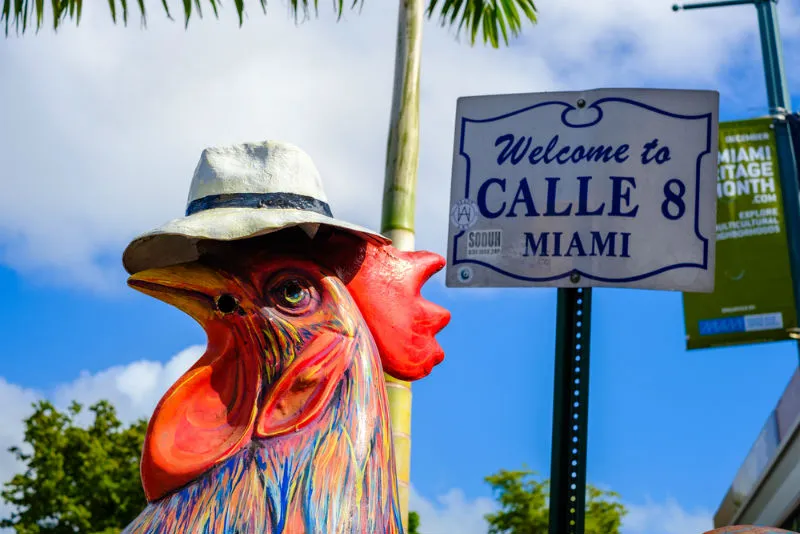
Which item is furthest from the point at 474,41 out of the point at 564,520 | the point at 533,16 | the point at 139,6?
the point at 564,520

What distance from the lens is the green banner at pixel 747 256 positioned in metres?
8.72

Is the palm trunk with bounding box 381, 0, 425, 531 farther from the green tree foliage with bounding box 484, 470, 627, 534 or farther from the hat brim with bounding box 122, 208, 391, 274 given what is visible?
the green tree foliage with bounding box 484, 470, 627, 534

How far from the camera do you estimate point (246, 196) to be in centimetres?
219

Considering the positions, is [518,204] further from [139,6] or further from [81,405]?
[81,405]

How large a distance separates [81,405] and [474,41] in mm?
15175

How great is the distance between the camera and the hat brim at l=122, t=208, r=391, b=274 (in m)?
2.04

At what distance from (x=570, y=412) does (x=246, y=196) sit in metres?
1.25

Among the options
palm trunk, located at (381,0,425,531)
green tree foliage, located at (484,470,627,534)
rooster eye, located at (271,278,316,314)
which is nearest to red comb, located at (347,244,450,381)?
rooster eye, located at (271,278,316,314)

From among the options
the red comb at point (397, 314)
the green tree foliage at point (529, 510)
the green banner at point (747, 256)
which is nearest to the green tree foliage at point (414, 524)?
the green tree foliage at point (529, 510)

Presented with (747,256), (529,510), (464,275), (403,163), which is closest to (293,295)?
(464,275)

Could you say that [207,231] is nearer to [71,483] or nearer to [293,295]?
[293,295]

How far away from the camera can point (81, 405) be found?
19.7 m

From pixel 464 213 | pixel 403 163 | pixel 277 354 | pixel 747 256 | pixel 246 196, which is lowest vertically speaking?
pixel 277 354

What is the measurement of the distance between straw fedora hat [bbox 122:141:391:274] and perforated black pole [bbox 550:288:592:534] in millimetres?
977
